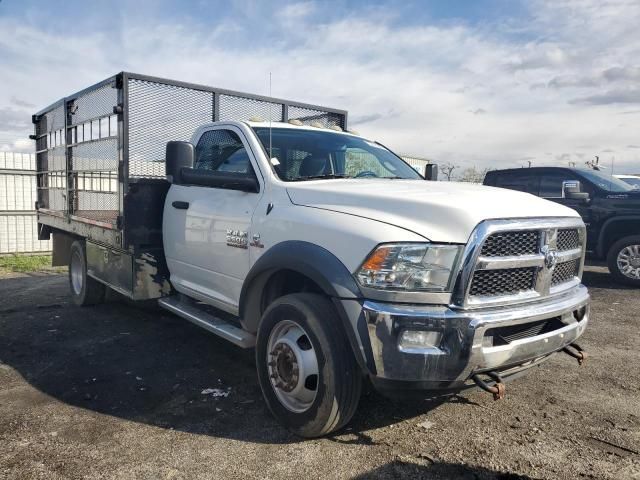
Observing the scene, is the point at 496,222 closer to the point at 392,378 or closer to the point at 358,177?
the point at 392,378

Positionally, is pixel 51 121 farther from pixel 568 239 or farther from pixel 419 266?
pixel 568 239

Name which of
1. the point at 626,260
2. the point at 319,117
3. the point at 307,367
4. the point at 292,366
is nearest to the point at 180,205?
the point at 292,366

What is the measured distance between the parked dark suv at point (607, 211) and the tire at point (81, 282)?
6.95 m

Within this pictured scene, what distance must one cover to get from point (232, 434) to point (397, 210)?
5.74ft

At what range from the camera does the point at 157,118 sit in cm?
530

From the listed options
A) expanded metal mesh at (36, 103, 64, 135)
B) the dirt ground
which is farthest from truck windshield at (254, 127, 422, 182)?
expanded metal mesh at (36, 103, 64, 135)

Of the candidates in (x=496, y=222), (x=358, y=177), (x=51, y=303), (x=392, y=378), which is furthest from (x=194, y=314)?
(x=51, y=303)

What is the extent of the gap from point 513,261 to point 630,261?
6599mm

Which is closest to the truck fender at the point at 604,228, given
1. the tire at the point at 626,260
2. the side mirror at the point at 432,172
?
the tire at the point at 626,260

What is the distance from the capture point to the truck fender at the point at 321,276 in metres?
2.80

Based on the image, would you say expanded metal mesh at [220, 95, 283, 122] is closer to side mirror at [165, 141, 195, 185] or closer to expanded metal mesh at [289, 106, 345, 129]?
expanded metal mesh at [289, 106, 345, 129]

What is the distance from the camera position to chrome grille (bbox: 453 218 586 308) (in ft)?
8.99

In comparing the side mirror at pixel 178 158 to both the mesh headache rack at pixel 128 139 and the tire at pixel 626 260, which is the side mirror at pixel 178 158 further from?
the tire at pixel 626 260

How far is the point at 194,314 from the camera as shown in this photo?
4.37 meters
